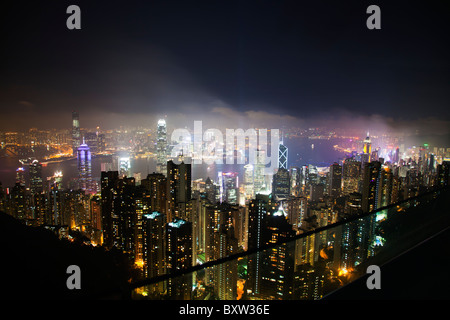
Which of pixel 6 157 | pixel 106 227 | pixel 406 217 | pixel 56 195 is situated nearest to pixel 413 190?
pixel 406 217

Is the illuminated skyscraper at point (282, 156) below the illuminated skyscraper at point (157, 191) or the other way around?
the other way around

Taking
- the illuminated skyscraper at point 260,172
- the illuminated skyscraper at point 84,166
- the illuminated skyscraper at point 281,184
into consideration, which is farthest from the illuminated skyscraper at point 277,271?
the illuminated skyscraper at point 84,166

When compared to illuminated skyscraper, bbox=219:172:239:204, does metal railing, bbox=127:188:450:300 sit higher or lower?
Answer: higher

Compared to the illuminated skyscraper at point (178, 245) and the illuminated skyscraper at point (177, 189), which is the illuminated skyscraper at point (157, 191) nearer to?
the illuminated skyscraper at point (177, 189)

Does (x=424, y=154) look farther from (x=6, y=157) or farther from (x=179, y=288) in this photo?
(x=6, y=157)

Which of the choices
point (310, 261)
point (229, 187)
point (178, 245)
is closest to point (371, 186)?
point (229, 187)

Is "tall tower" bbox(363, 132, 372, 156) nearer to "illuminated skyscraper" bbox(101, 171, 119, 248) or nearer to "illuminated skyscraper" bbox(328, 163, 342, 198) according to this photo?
"illuminated skyscraper" bbox(328, 163, 342, 198)

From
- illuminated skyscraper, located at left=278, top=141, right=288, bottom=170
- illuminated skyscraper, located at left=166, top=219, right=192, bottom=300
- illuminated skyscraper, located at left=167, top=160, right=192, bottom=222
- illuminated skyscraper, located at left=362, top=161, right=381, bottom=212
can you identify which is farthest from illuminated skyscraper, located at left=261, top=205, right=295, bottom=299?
illuminated skyscraper, located at left=278, top=141, right=288, bottom=170
